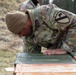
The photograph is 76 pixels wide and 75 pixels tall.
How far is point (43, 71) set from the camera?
2354 millimetres

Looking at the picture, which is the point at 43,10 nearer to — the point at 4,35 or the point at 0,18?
the point at 4,35

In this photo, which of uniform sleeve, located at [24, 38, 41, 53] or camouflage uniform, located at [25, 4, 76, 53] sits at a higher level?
camouflage uniform, located at [25, 4, 76, 53]

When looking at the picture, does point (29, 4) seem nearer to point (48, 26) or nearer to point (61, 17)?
point (48, 26)

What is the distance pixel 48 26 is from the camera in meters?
3.21

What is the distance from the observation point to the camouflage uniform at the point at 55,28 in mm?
3135

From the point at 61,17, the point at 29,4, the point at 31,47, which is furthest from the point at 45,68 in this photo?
the point at 29,4

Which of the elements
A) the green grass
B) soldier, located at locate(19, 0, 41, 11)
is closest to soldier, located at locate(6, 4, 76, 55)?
soldier, located at locate(19, 0, 41, 11)

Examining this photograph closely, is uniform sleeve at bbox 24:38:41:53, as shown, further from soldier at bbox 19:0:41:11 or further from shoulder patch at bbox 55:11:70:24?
soldier at bbox 19:0:41:11

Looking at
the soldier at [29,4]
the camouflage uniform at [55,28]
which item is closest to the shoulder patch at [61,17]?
the camouflage uniform at [55,28]

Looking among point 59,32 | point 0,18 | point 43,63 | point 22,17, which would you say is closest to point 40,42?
point 59,32

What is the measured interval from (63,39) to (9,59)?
12.6ft

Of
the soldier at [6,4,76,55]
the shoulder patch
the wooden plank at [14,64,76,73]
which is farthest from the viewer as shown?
the shoulder patch

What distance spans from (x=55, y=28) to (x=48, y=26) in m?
0.08

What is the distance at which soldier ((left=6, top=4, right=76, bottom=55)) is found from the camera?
3.00m
